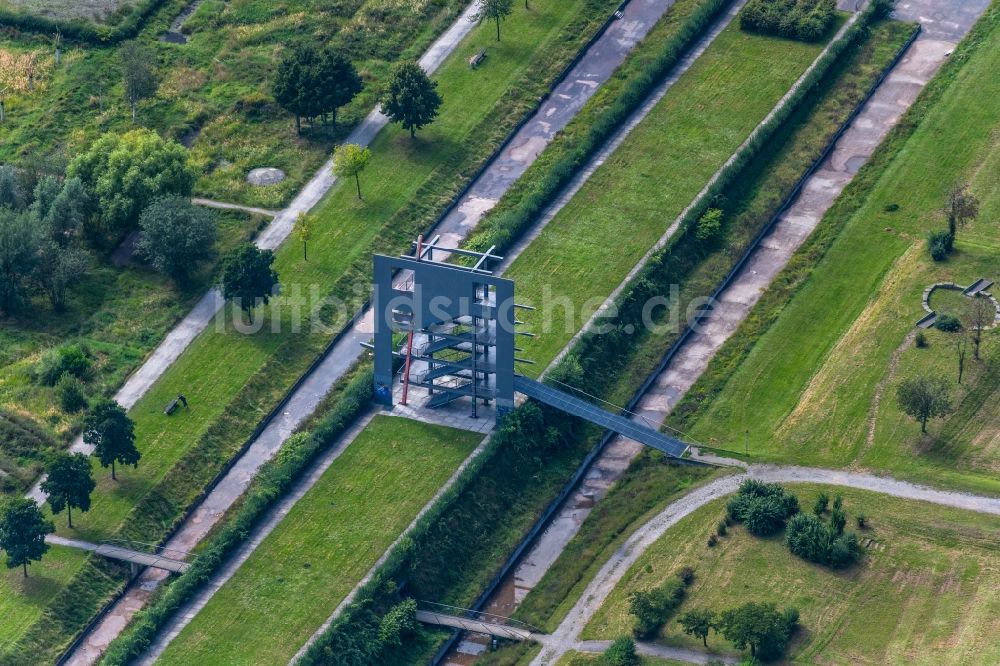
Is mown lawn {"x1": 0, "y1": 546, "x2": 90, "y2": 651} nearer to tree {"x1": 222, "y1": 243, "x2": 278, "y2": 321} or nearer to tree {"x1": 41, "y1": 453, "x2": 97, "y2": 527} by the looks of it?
tree {"x1": 41, "y1": 453, "x2": 97, "y2": 527}

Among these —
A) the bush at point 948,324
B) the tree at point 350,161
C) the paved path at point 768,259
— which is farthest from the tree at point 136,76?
the bush at point 948,324

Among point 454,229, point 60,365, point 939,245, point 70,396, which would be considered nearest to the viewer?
point 70,396

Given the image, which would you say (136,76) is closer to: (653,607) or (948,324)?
(948,324)

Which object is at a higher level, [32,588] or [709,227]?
[709,227]

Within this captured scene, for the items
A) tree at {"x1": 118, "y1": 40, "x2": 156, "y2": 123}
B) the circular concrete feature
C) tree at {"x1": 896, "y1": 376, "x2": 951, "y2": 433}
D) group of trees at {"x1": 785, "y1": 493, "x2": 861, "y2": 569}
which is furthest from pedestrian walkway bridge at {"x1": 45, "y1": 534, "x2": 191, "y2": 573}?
tree at {"x1": 896, "y1": 376, "x2": 951, "y2": 433}

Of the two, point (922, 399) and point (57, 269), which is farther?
point (57, 269)

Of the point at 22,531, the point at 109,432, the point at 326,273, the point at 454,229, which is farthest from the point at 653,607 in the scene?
the point at 454,229
